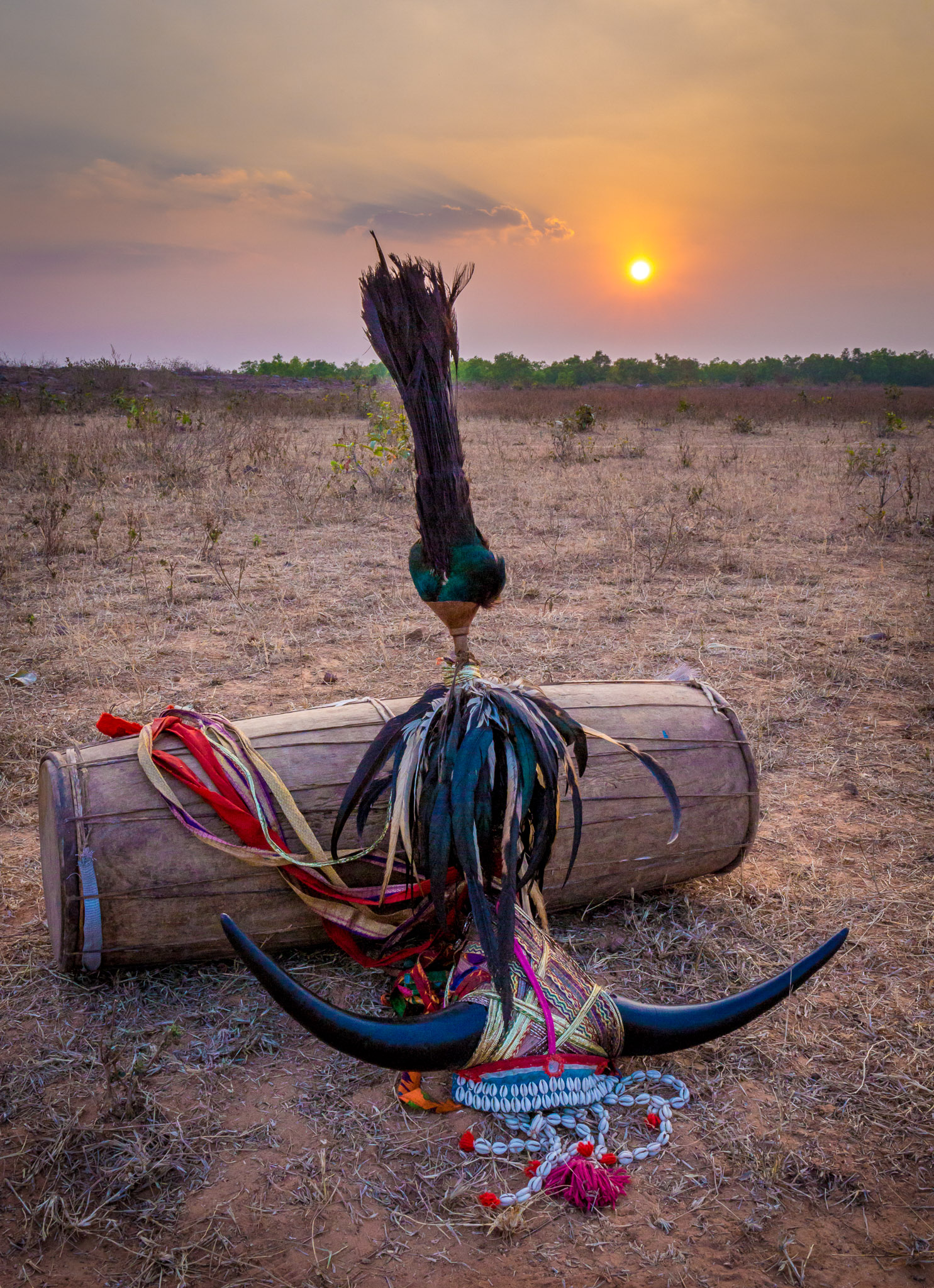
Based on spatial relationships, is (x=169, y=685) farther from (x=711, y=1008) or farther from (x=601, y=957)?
(x=711, y=1008)

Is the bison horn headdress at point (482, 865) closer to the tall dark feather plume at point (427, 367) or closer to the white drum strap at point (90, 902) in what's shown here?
the tall dark feather plume at point (427, 367)

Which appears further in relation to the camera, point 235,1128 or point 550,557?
point 550,557

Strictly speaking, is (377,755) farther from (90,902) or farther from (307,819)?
(90,902)

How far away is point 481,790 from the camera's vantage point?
5.60ft

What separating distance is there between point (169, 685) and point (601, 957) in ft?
8.64

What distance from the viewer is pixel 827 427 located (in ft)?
55.2

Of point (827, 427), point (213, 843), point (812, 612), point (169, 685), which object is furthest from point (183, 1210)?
point (827, 427)

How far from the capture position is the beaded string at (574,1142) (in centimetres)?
167

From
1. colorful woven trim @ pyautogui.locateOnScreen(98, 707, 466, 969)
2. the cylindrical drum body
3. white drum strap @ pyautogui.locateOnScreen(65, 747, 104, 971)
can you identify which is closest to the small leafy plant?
the cylindrical drum body

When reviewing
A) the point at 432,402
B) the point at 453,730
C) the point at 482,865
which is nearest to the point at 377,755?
the point at 453,730

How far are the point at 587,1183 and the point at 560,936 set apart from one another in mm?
807

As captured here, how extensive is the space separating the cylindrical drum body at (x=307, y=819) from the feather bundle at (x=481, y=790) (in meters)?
0.36

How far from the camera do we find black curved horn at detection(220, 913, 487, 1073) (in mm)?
1594

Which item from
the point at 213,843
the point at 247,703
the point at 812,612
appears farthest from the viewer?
the point at 812,612
